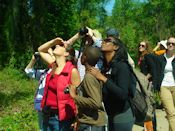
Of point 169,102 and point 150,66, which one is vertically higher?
point 150,66

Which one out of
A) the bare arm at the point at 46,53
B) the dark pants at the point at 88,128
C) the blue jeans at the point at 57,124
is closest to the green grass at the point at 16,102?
the bare arm at the point at 46,53

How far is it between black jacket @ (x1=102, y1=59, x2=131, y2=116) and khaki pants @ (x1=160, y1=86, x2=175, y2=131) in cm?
294

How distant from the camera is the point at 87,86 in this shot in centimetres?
461

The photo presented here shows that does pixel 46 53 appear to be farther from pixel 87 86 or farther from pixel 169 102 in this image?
pixel 169 102

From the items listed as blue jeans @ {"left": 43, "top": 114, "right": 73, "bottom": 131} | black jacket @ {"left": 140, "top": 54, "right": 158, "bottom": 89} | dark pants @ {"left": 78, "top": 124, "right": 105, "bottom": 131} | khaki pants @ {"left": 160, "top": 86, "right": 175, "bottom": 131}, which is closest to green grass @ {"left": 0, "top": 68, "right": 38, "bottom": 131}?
black jacket @ {"left": 140, "top": 54, "right": 158, "bottom": 89}

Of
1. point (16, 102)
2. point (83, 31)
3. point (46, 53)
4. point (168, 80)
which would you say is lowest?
point (16, 102)

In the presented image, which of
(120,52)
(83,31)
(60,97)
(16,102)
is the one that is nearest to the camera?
(120,52)

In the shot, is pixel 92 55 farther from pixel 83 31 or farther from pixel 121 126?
pixel 83 31

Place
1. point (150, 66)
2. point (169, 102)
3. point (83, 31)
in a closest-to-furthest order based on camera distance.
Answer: point (83, 31) < point (169, 102) < point (150, 66)

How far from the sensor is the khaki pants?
7516mm

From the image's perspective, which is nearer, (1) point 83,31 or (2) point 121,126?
(2) point 121,126

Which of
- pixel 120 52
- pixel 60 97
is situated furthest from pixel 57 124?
pixel 120 52

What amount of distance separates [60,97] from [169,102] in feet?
9.46

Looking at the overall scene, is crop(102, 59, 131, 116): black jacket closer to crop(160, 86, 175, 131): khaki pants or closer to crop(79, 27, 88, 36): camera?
crop(79, 27, 88, 36): camera
